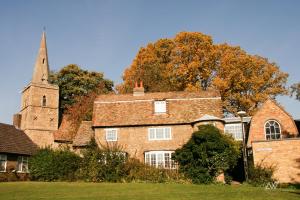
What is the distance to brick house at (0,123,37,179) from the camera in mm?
39375

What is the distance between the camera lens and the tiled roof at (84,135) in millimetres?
39094

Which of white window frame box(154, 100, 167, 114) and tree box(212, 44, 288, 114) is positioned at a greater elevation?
tree box(212, 44, 288, 114)

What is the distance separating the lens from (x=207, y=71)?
48938 mm

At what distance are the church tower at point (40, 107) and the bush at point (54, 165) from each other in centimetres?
1616

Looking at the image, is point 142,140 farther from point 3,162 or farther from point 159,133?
point 3,162

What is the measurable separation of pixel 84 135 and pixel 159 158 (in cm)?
902

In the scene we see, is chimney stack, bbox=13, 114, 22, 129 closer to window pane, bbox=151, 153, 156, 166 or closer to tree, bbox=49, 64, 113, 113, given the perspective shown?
tree, bbox=49, 64, 113, 113

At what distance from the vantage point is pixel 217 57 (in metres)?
49.4

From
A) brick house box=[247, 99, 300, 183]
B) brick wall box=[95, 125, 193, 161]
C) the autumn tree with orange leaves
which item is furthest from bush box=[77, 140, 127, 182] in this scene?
the autumn tree with orange leaves

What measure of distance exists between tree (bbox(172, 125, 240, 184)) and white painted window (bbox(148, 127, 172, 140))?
18.2ft

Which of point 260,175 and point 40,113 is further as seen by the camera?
point 40,113

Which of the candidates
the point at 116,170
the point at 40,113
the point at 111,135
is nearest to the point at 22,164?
the point at 111,135

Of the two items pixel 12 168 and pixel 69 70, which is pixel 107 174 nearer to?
pixel 12 168

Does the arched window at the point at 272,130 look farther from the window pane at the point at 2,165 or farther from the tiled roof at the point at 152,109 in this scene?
the window pane at the point at 2,165
